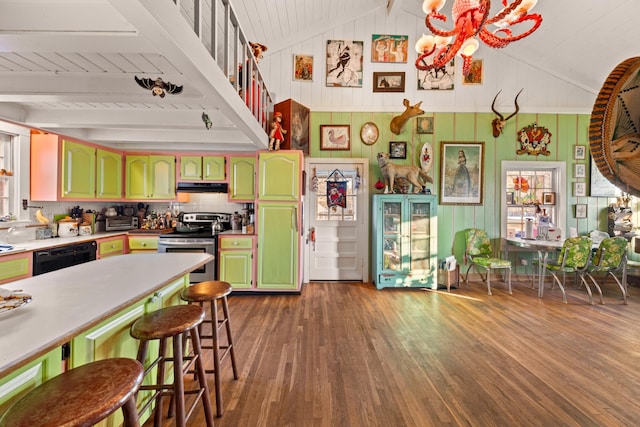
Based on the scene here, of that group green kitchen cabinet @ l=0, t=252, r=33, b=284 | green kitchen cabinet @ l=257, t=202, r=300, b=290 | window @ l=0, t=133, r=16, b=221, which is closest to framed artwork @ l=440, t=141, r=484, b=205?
green kitchen cabinet @ l=257, t=202, r=300, b=290

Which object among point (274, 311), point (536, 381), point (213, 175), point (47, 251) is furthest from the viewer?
point (213, 175)

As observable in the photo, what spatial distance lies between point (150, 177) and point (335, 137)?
112 inches

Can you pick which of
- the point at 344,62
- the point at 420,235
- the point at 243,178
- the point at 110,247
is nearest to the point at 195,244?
the point at 110,247

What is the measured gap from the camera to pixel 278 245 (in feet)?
12.8

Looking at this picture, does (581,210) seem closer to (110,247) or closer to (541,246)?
(541,246)

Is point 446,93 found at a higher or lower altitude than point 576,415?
higher

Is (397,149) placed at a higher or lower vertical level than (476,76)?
lower

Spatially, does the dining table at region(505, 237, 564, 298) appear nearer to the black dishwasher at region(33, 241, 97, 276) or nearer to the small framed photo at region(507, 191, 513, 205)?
the small framed photo at region(507, 191, 513, 205)

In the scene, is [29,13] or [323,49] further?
[323,49]

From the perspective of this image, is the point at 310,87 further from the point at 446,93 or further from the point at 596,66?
the point at 596,66

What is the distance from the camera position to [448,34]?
282cm

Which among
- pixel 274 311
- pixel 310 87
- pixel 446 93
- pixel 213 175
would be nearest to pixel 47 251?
pixel 213 175

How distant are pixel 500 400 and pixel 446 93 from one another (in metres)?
4.34

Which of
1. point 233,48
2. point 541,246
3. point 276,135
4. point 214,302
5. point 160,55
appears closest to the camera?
point 160,55
